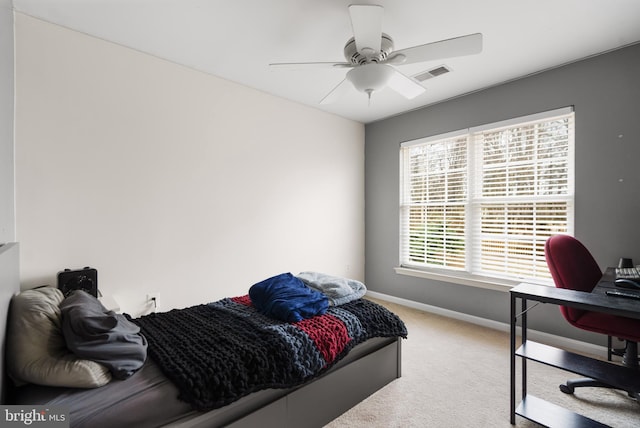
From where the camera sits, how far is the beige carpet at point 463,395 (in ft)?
5.77

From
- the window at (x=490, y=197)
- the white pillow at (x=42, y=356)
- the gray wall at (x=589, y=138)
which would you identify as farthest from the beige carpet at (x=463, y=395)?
the white pillow at (x=42, y=356)

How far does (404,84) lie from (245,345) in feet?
7.05

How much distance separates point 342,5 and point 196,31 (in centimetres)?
112

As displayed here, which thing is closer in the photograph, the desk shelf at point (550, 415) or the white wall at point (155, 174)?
the desk shelf at point (550, 415)

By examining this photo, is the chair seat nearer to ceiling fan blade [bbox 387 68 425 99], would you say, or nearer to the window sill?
the window sill

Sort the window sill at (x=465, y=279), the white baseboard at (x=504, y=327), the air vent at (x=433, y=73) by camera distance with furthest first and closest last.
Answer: the window sill at (x=465, y=279) → the air vent at (x=433, y=73) → the white baseboard at (x=504, y=327)

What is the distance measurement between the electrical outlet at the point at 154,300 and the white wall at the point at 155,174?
4cm

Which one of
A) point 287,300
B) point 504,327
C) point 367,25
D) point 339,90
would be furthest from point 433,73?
point 504,327

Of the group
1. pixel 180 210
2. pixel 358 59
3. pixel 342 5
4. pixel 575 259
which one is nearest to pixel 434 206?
pixel 575 259

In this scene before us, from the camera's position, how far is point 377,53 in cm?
204

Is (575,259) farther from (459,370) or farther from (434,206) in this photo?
(434,206)

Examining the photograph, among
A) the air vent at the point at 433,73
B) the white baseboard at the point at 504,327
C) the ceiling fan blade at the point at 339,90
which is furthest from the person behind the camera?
the air vent at the point at 433,73

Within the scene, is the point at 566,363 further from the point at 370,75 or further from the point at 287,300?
the point at 370,75

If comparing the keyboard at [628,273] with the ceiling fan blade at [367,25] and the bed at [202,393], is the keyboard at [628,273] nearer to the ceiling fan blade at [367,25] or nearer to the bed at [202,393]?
the bed at [202,393]
